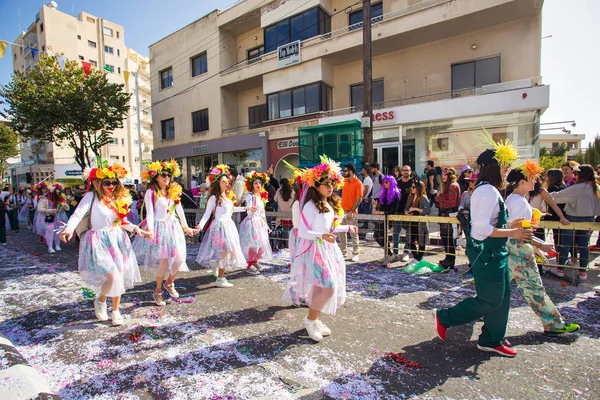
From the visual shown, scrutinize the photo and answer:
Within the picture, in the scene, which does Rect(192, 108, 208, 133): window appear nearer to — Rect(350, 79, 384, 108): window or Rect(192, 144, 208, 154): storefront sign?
Rect(192, 144, 208, 154): storefront sign

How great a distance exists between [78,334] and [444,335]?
4169mm

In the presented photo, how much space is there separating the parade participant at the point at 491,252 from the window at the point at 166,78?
1079 inches

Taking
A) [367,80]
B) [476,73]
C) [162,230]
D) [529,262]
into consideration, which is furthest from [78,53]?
[529,262]

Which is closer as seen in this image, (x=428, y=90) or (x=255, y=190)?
(x=255, y=190)

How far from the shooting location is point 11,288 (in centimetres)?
580

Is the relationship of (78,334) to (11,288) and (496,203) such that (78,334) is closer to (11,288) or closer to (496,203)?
(11,288)

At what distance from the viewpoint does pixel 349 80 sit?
59.0 ft

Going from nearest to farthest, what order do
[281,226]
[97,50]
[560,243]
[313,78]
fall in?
[560,243], [281,226], [313,78], [97,50]

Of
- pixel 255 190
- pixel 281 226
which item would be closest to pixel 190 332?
pixel 255 190

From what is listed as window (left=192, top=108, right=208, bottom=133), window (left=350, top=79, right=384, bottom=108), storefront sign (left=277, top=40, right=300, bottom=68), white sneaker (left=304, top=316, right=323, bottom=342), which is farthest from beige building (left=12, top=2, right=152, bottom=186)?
white sneaker (left=304, top=316, right=323, bottom=342)

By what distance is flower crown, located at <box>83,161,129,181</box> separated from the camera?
13.6 feet

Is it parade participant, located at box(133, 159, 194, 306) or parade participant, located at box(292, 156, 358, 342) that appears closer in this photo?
parade participant, located at box(292, 156, 358, 342)

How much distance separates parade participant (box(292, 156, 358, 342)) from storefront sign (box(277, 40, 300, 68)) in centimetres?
1632

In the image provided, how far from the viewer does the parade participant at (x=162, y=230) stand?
15.5ft
